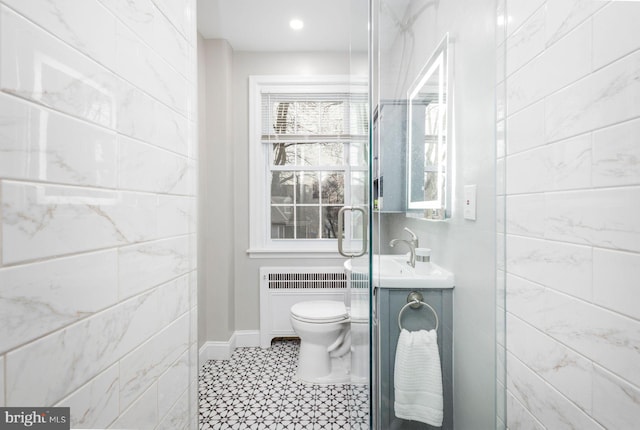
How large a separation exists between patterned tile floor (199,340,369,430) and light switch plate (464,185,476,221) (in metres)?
0.81

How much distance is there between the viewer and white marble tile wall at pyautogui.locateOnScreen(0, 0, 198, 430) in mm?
424

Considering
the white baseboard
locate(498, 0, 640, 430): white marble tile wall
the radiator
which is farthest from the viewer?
the radiator

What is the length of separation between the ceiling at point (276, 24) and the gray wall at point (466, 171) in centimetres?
125

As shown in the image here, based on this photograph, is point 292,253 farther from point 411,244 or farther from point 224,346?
point 411,244

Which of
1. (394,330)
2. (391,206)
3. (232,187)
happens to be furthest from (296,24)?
(394,330)

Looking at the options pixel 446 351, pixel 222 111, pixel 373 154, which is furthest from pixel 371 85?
pixel 222 111

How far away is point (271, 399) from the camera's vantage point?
1.81 meters

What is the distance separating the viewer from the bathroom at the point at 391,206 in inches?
18.0

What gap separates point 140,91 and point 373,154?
688 mm

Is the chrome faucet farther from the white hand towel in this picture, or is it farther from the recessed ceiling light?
the recessed ceiling light

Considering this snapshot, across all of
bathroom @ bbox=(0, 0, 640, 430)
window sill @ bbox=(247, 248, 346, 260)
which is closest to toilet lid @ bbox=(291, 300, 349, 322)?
window sill @ bbox=(247, 248, 346, 260)

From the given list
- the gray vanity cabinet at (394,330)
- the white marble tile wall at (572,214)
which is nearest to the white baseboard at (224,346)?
the gray vanity cabinet at (394,330)

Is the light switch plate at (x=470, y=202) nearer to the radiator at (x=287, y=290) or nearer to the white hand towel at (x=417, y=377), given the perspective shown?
the white hand towel at (x=417, y=377)

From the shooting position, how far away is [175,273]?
85 cm
